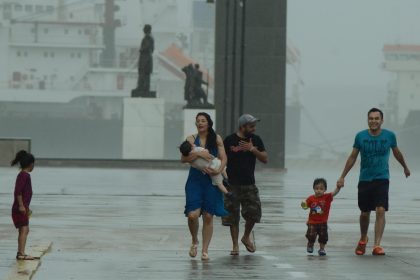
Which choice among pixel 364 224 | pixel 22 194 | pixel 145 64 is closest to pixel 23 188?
pixel 22 194

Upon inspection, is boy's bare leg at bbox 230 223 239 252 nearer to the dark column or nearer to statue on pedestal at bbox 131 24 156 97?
the dark column

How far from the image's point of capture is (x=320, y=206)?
12914 millimetres

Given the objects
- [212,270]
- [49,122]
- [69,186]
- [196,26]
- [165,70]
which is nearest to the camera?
[212,270]

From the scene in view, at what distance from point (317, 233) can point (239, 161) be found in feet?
3.62

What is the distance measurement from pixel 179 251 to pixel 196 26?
161649 millimetres

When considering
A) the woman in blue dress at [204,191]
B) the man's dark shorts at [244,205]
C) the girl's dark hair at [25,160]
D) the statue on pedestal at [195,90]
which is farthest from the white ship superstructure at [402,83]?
the girl's dark hair at [25,160]

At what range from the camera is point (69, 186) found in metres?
28.2

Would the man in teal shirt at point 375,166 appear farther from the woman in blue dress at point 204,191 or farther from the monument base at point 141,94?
the monument base at point 141,94

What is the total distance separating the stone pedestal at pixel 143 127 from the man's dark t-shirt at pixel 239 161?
1646 inches

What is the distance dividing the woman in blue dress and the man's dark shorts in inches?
18.7

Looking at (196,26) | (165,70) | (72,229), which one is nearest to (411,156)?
(165,70)

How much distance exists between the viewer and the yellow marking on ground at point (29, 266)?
32.7ft

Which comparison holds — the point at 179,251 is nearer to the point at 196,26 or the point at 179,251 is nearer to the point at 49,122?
the point at 49,122

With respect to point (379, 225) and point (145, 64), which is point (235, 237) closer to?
point (379, 225)
